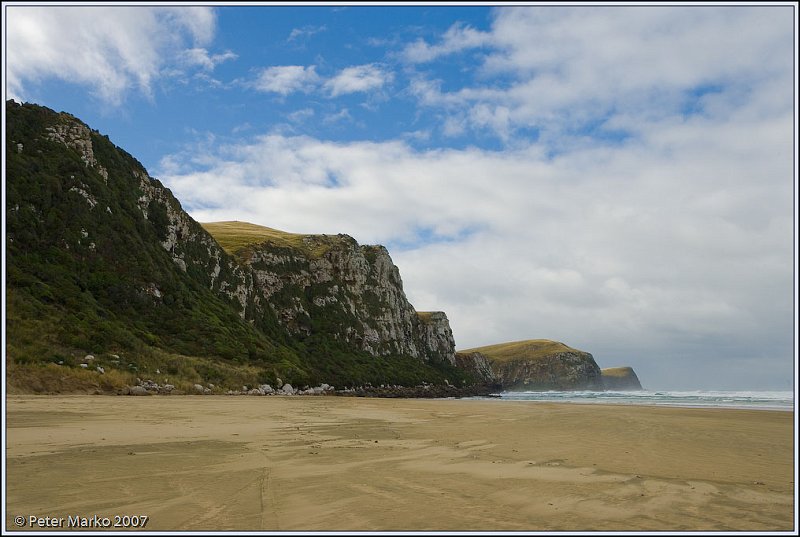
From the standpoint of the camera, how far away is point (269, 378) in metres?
48.0

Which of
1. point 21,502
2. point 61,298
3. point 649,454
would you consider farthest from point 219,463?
point 61,298

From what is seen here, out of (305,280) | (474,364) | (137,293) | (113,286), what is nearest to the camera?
(113,286)

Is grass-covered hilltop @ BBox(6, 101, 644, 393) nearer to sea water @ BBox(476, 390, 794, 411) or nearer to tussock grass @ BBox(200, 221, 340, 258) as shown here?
tussock grass @ BBox(200, 221, 340, 258)

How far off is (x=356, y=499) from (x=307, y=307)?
83265 mm

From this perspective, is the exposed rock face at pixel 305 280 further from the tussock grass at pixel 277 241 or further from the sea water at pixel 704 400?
the sea water at pixel 704 400

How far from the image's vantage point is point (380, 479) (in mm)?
7750

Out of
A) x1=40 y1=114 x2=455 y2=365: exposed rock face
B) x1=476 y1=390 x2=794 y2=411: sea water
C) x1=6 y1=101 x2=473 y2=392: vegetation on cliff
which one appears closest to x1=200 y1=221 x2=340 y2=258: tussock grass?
x1=40 y1=114 x2=455 y2=365: exposed rock face

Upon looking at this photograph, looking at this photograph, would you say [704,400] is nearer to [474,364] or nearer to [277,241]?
[277,241]

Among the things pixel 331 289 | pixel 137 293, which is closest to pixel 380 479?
pixel 137 293

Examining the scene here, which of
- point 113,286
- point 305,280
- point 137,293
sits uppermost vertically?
point 305,280

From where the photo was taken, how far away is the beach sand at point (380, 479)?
18.8 feet

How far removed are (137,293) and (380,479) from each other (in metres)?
47.6

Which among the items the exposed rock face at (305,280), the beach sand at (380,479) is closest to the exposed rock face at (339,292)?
the exposed rock face at (305,280)

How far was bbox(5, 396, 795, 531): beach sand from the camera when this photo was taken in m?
5.72
